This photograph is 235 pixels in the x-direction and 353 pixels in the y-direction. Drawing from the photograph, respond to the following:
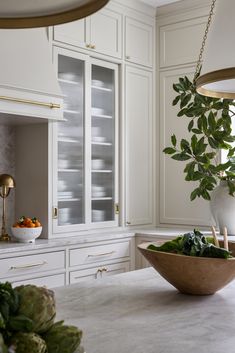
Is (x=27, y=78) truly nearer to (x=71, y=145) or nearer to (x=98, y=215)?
(x=71, y=145)

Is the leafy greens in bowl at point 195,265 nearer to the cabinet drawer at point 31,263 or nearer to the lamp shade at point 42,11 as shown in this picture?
the lamp shade at point 42,11

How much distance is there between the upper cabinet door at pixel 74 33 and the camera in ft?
11.6

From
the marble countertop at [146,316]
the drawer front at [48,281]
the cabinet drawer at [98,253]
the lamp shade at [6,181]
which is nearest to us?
the marble countertop at [146,316]

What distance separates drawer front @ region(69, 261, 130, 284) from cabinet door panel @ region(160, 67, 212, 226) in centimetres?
69

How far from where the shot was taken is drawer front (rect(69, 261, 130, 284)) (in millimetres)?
3415

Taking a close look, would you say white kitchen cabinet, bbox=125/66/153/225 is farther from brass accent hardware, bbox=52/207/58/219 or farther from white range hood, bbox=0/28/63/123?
white range hood, bbox=0/28/63/123

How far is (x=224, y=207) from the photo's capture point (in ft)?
12.1

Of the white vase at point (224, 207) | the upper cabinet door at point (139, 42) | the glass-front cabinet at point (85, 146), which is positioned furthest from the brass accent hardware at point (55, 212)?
the upper cabinet door at point (139, 42)

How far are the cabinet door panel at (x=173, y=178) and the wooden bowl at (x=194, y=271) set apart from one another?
8.46 feet

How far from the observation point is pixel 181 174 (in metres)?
4.27

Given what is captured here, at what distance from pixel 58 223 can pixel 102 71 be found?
1.26 metres

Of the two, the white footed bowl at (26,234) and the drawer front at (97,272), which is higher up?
the white footed bowl at (26,234)

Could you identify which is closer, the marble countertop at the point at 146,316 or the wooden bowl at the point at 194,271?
the marble countertop at the point at 146,316

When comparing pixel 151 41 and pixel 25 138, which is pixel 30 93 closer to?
pixel 25 138
